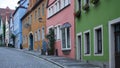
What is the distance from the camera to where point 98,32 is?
2345 cm

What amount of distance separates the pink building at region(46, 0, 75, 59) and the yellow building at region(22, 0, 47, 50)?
4906 mm

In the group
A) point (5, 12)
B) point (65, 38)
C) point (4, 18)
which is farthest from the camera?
point (5, 12)

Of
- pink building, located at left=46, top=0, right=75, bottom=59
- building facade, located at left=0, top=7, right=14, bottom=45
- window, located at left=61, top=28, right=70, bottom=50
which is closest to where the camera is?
pink building, located at left=46, top=0, right=75, bottom=59

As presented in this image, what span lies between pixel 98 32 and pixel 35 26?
27504 mm

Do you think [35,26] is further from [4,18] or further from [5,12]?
[5,12]

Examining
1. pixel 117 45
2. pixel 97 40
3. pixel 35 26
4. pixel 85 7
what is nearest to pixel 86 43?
pixel 85 7

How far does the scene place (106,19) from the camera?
2116cm

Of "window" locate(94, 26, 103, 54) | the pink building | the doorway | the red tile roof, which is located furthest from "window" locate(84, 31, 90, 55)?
the red tile roof

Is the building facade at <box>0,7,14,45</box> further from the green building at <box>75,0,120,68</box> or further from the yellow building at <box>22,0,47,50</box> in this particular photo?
the green building at <box>75,0,120,68</box>

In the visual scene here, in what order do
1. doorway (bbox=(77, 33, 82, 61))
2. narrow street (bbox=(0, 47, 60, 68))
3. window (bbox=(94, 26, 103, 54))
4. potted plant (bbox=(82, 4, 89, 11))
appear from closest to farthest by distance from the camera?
window (bbox=(94, 26, 103, 54)), narrow street (bbox=(0, 47, 60, 68)), potted plant (bbox=(82, 4, 89, 11)), doorway (bbox=(77, 33, 82, 61))

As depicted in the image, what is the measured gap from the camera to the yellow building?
44.3 metres

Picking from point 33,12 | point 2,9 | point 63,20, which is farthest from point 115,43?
point 2,9

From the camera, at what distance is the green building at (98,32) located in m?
20.0

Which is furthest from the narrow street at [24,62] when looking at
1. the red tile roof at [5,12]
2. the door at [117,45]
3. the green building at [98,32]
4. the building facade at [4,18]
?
the red tile roof at [5,12]
